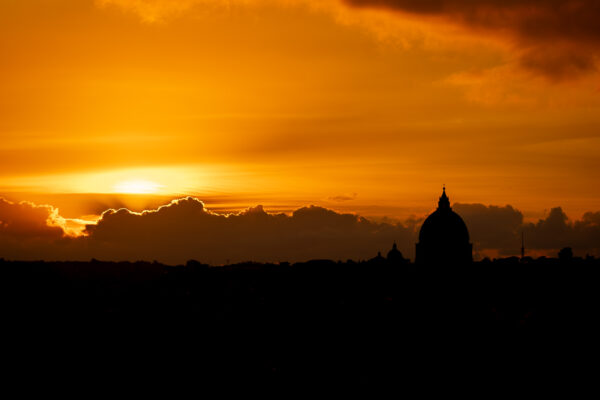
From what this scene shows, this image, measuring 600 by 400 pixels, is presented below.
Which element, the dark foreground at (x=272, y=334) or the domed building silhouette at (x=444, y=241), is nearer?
the dark foreground at (x=272, y=334)


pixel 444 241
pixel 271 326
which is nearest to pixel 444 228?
pixel 444 241

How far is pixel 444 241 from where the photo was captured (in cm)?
12500

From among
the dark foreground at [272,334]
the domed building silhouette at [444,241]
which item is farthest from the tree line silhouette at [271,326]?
the domed building silhouette at [444,241]

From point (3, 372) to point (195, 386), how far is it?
11.7 m

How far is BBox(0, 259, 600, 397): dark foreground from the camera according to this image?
5703 cm

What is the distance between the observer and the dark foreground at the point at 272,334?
57.0m

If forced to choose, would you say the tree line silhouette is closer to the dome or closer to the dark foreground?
the dark foreground

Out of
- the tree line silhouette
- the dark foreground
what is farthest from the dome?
the dark foreground

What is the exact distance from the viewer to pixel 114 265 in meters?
87.9

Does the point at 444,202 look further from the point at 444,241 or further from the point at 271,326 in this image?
the point at 271,326

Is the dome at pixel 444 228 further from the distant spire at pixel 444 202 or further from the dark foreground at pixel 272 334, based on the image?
the dark foreground at pixel 272 334

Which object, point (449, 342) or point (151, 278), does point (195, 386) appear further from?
point (151, 278)

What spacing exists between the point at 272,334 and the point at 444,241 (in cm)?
6214

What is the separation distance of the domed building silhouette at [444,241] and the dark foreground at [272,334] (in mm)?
29852
